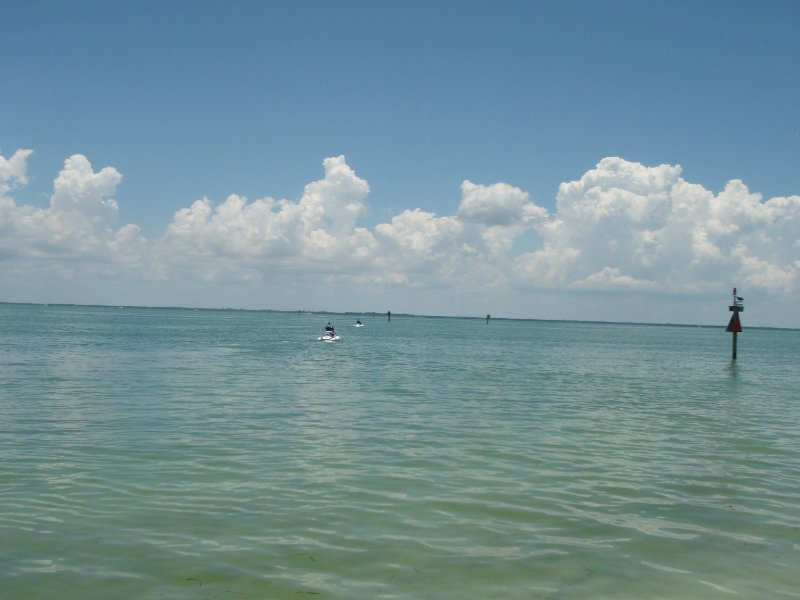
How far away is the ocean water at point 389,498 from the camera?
866 centimetres

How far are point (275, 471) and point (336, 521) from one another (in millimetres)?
3722

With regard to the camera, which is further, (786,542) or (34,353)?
(34,353)

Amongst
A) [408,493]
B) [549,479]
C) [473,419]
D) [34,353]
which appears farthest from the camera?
[34,353]

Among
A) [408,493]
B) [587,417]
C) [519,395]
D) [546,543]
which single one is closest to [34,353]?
[519,395]

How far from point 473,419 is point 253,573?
14364mm

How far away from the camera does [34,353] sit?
4997 cm

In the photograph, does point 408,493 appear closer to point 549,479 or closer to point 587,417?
point 549,479

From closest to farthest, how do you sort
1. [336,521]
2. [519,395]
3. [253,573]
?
→ [253,573] < [336,521] < [519,395]

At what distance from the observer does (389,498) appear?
12422 millimetres

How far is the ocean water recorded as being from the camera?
8.66m

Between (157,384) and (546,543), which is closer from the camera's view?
(546,543)

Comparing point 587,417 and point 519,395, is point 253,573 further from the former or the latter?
point 519,395

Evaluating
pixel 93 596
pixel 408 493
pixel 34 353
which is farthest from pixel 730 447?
pixel 34 353

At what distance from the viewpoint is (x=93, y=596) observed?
26.1 ft
